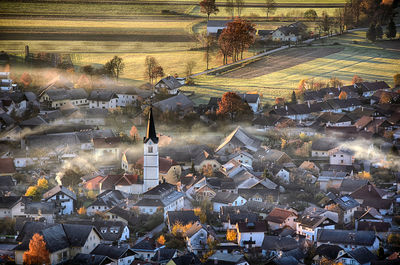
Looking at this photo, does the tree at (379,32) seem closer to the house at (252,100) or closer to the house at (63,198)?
the house at (252,100)

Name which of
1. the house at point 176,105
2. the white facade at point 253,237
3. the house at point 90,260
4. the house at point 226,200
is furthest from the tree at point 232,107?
the house at point 90,260

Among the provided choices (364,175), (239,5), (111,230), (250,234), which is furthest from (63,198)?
(239,5)

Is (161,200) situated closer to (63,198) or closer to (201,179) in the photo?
(201,179)

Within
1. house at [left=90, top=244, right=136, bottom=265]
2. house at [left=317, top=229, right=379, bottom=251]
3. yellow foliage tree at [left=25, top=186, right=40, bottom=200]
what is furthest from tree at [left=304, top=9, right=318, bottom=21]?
house at [left=90, top=244, right=136, bottom=265]

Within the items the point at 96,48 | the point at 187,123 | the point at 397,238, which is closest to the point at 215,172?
the point at 187,123

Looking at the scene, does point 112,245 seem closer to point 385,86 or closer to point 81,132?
point 81,132
